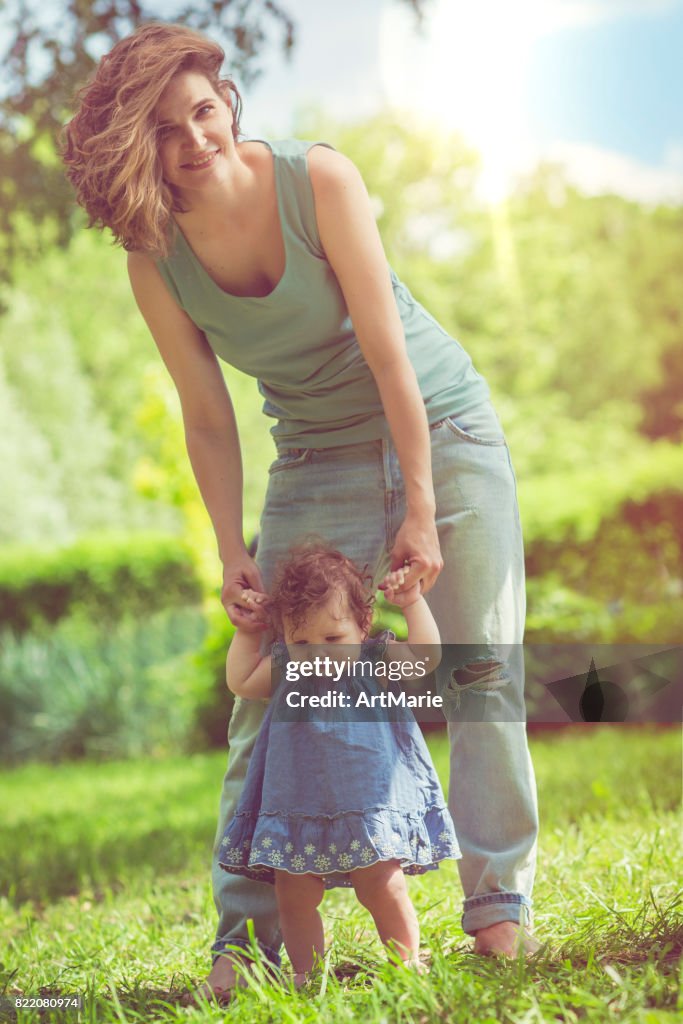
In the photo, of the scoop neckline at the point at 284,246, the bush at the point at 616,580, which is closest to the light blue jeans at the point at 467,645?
the scoop neckline at the point at 284,246

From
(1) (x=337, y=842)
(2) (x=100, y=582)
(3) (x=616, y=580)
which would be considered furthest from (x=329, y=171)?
(2) (x=100, y=582)

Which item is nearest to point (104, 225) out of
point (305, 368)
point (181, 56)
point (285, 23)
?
point (181, 56)

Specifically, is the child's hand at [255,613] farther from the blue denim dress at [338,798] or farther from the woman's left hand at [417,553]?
the woman's left hand at [417,553]

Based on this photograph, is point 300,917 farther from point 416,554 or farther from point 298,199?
point 298,199

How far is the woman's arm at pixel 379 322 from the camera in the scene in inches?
76.8

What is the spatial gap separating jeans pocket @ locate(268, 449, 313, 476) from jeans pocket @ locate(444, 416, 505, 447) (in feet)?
0.93

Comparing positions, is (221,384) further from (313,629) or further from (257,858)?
(257,858)

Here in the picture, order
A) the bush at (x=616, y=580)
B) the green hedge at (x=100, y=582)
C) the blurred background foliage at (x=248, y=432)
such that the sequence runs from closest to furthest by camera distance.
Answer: the bush at (x=616, y=580), the blurred background foliage at (x=248, y=432), the green hedge at (x=100, y=582)

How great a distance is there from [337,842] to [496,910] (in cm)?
38

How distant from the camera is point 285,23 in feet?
13.0

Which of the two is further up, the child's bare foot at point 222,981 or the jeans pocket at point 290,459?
the jeans pocket at point 290,459

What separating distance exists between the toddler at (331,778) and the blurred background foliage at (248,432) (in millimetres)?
3156

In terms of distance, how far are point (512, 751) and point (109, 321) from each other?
2011 cm

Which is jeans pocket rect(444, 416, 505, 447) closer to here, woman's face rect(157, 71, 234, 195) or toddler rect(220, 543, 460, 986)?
toddler rect(220, 543, 460, 986)
